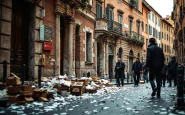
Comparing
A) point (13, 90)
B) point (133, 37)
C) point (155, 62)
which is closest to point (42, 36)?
point (13, 90)

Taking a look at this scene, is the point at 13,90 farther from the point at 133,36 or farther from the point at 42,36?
the point at 133,36

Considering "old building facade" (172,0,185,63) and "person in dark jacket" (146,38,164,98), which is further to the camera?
"old building facade" (172,0,185,63)

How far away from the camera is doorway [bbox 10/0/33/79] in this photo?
37.4 ft

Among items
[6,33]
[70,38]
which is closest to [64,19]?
[70,38]

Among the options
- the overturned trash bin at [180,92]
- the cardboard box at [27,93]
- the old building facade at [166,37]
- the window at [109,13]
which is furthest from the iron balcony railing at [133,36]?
the overturned trash bin at [180,92]

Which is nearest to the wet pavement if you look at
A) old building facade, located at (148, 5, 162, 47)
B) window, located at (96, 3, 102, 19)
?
window, located at (96, 3, 102, 19)

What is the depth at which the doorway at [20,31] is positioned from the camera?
11.4 m

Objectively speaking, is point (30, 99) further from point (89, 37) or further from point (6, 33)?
point (89, 37)

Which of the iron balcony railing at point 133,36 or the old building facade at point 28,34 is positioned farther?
A: the iron balcony railing at point 133,36

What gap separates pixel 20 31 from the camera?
11.9 m

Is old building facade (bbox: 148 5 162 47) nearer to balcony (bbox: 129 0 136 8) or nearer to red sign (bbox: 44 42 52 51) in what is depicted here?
balcony (bbox: 129 0 136 8)

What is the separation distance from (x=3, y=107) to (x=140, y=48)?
33.8m

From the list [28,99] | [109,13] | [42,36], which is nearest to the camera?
[28,99]

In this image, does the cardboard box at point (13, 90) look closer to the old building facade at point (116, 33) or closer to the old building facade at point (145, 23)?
the old building facade at point (116, 33)
